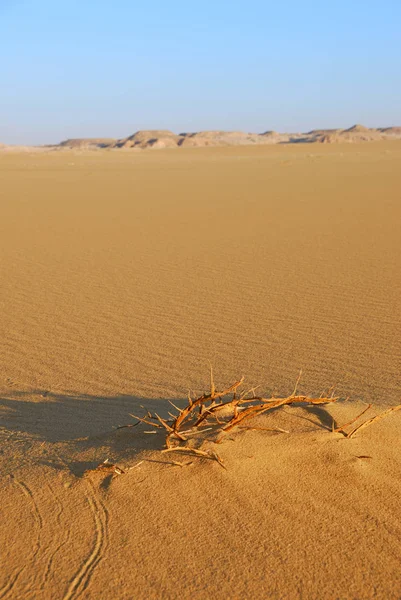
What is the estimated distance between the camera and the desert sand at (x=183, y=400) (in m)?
2.02

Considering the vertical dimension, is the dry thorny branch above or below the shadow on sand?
above

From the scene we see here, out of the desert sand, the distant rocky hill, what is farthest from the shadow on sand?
the distant rocky hill

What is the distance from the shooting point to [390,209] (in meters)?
12.7

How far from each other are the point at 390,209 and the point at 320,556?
11.5 m

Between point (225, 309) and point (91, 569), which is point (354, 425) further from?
point (225, 309)

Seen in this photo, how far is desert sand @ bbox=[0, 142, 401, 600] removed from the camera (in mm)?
2016

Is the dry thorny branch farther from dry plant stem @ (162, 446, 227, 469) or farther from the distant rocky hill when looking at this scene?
the distant rocky hill

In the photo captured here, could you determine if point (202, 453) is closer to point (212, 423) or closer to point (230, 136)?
point (212, 423)

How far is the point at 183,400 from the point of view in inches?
146

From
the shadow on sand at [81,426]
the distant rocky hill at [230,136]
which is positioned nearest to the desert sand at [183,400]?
the shadow on sand at [81,426]

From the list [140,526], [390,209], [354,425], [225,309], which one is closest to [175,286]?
[225,309]

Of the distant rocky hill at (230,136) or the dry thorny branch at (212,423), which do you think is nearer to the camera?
the dry thorny branch at (212,423)

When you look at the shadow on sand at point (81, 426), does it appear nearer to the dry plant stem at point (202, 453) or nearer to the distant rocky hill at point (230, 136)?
the dry plant stem at point (202, 453)

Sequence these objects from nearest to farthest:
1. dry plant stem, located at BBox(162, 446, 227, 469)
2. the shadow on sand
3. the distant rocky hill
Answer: dry plant stem, located at BBox(162, 446, 227, 469) < the shadow on sand < the distant rocky hill
